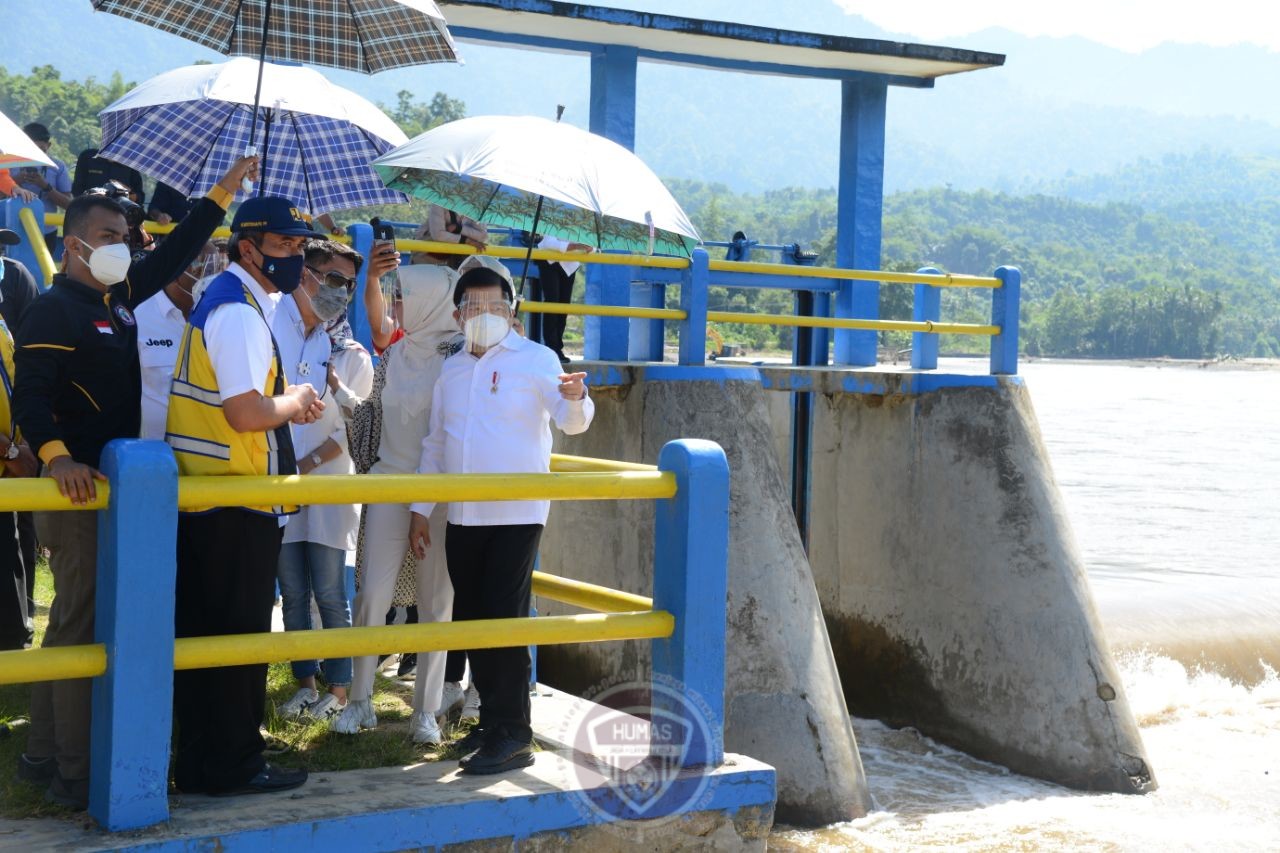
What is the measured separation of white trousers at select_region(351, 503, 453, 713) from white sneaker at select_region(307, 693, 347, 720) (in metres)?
0.24

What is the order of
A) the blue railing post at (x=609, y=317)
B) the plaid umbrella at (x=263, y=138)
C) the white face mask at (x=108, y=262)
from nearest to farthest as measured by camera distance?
the white face mask at (x=108, y=262), the plaid umbrella at (x=263, y=138), the blue railing post at (x=609, y=317)

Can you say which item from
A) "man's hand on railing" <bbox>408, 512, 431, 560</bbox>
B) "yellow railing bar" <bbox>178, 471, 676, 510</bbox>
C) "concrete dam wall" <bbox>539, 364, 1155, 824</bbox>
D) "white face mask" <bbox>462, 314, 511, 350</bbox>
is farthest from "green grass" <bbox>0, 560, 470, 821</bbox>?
"concrete dam wall" <bbox>539, 364, 1155, 824</bbox>

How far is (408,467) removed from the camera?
5215mm

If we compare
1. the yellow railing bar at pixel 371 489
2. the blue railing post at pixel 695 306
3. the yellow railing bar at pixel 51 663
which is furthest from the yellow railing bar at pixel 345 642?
the blue railing post at pixel 695 306

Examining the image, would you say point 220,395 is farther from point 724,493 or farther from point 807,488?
point 807,488

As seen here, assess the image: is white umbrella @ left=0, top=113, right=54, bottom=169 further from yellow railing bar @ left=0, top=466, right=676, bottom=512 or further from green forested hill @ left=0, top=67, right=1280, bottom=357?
green forested hill @ left=0, top=67, right=1280, bottom=357

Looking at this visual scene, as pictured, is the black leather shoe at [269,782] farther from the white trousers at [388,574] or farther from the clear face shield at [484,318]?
the clear face shield at [484,318]

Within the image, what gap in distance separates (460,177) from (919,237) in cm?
19164

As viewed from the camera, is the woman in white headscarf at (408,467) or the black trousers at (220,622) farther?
the woman in white headscarf at (408,467)

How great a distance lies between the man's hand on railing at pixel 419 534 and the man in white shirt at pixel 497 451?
0.86 feet

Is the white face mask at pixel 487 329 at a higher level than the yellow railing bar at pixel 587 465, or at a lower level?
higher

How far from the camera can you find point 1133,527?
88.5ft

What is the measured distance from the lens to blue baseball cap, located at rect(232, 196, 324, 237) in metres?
4.15

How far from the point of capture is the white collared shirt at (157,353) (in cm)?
462
